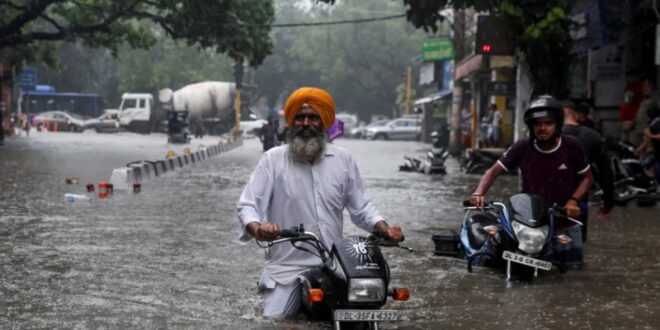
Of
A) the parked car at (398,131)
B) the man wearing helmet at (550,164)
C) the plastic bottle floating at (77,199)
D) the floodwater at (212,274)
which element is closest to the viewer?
the floodwater at (212,274)

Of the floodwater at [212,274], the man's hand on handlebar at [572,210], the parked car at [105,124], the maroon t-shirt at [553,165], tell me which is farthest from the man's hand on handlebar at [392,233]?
the parked car at [105,124]

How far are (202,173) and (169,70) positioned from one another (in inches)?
2247

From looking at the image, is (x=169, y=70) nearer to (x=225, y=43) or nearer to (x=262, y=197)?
(x=225, y=43)

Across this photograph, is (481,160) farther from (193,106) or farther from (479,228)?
(193,106)

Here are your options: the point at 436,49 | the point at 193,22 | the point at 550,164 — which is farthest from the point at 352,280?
the point at 436,49

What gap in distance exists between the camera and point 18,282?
324 inches

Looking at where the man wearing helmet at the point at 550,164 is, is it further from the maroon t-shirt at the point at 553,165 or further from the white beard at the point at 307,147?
the white beard at the point at 307,147

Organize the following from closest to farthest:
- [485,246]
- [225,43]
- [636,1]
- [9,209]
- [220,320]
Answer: [220,320] < [485,246] < [9,209] < [636,1] < [225,43]

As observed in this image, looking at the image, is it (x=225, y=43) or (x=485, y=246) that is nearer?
→ (x=485, y=246)

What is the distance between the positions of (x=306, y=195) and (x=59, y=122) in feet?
204

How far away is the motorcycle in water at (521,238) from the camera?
840cm

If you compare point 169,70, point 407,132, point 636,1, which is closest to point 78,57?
point 169,70

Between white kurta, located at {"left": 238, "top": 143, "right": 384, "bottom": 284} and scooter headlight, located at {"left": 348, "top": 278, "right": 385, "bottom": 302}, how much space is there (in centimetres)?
68

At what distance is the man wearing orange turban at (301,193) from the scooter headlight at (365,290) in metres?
0.55
